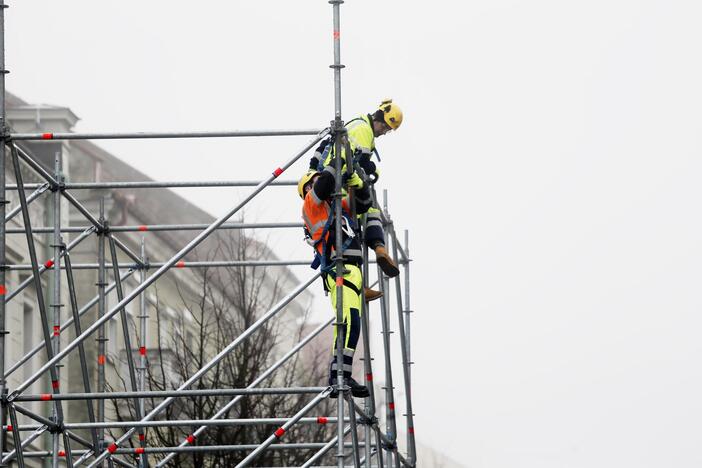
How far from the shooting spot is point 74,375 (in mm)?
38562

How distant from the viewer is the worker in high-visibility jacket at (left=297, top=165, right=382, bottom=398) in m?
12.7

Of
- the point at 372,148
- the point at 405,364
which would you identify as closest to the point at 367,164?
the point at 372,148

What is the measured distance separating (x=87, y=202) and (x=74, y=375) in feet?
13.0

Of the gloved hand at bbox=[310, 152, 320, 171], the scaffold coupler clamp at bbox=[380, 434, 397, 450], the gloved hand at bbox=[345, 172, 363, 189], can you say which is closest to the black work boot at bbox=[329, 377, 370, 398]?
the gloved hand at bbox=[345, 172, 363, 189]

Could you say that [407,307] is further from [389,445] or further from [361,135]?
[361,135]

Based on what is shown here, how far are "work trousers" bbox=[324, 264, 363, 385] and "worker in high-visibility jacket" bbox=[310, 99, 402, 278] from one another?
1.89 feet

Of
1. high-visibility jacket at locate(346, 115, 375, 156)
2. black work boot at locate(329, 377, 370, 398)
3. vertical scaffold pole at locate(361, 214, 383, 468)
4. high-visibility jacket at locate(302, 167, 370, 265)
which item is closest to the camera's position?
black work boot at locate(329, 377, 370, 398)

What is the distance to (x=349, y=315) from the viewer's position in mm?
12789

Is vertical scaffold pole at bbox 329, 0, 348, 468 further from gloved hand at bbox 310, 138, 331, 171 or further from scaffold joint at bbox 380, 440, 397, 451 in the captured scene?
scaffold joint at bbox 380, 440, 397, 451

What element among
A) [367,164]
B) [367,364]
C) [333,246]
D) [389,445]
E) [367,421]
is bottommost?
[389,445]

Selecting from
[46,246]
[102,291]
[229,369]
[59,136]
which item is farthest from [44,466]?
[59,136]

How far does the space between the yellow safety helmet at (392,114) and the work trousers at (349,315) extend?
128 cm

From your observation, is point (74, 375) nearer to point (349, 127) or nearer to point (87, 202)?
point (87, 202)

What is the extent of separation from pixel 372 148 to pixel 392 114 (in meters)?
0.31
